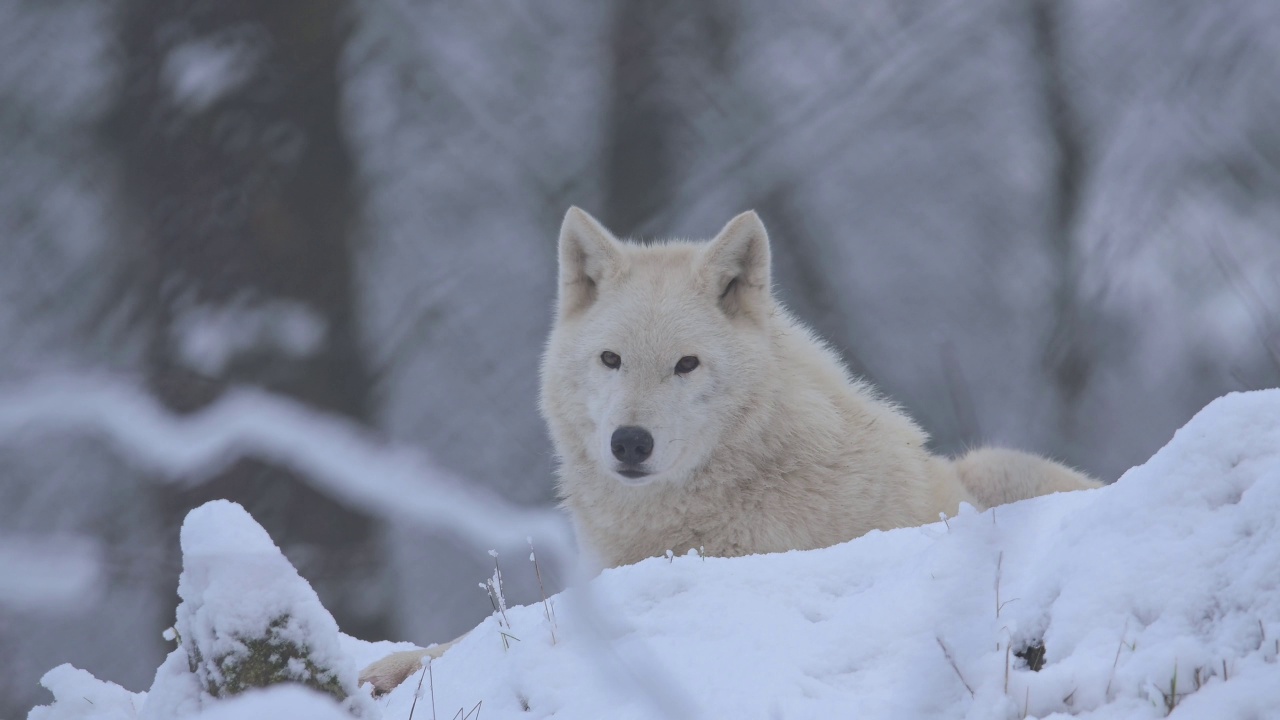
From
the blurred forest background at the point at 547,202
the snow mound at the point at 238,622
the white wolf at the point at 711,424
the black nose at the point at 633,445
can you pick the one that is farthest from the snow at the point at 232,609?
the black nose at the point at 633,445

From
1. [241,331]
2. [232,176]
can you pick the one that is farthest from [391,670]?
[232,176]

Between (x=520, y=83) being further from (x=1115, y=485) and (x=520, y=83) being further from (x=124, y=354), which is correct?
(x=1115, y=485)

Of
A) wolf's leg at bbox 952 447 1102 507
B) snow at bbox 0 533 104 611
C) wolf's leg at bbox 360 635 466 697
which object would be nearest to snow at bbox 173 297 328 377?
snow at bbox 0 533 104 611

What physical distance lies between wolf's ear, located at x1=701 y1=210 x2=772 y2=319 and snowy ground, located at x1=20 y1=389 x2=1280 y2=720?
2.07m

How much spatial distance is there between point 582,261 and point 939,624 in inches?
125

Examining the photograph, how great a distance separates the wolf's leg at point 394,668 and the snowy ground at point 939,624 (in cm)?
125

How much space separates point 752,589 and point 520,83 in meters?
1.48

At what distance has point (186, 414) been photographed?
1.42 m

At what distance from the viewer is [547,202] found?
1.78 m

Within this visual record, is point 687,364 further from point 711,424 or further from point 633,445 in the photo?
point 633,445

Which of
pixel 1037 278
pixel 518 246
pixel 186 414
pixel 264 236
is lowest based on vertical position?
pixel 1037 278

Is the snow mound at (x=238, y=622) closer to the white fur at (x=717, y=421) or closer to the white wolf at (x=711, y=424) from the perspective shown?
the white wolf at (x=711, y=424)

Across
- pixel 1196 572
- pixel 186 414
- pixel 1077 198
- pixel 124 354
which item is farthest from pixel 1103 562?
pixel 124 354

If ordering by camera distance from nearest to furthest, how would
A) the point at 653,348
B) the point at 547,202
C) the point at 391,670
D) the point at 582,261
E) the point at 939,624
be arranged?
1. the point at 547,202
2. the point at 939,624
3. the point at 391,670
4. the point at 653,348
5. the point at 582,261
